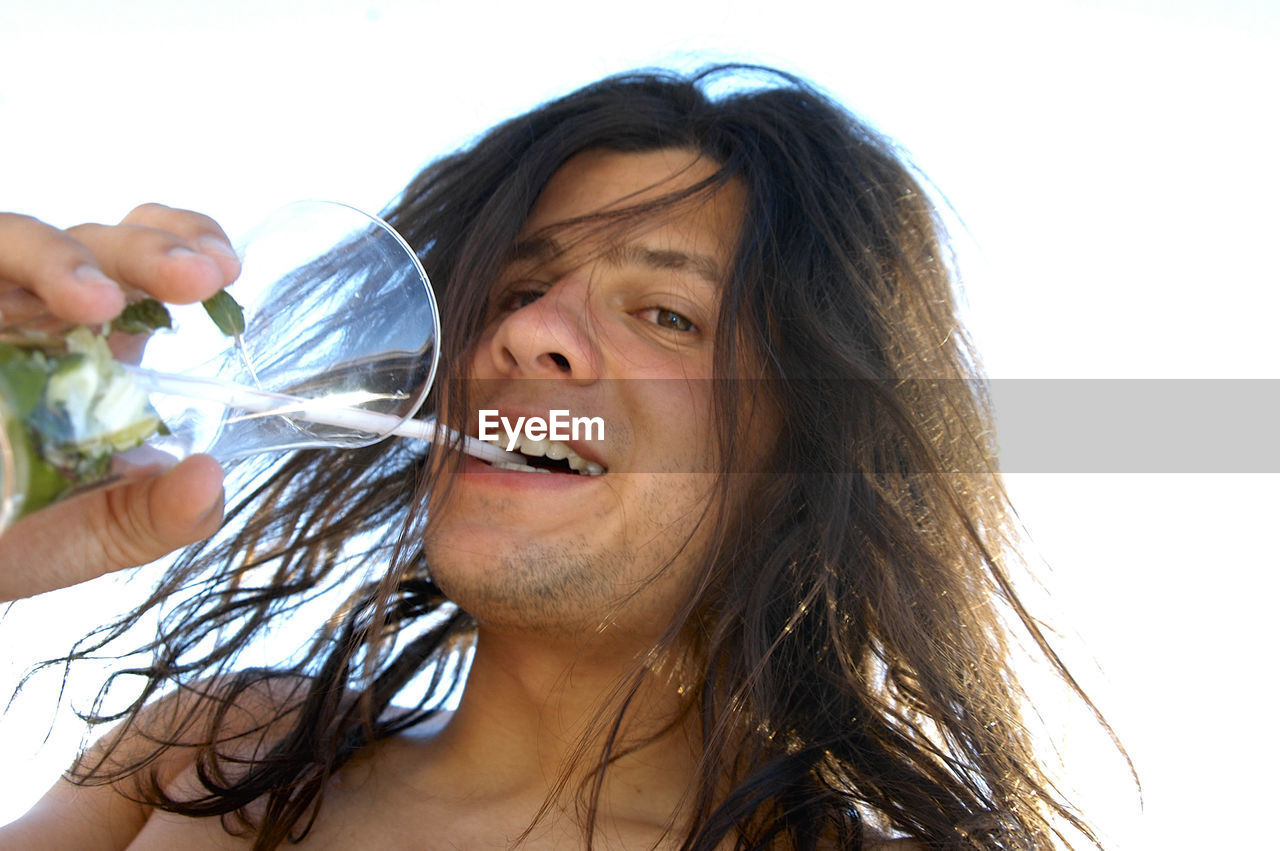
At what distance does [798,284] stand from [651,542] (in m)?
0.65

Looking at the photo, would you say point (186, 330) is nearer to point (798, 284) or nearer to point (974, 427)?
point (798, 284)

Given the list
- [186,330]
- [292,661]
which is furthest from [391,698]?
[186,330]

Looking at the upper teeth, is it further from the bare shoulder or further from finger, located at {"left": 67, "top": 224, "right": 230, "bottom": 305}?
finger, located at {"left": 67, "top": 224, "right": 230, "bottom": 305}

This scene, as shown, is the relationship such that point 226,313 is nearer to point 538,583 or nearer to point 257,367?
point 257,367

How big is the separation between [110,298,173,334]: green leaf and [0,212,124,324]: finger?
0.05m

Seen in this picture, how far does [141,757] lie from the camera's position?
217 centimetres

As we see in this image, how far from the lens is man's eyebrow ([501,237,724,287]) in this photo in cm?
215

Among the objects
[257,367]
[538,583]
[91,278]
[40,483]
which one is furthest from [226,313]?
[538,583]

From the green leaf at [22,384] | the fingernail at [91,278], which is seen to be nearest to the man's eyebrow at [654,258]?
the fingernail at [91,278]

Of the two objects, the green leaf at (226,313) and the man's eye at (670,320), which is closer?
the green leaf at (226,313)

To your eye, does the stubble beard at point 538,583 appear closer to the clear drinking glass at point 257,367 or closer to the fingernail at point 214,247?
the clear drinking glass at point 257,367

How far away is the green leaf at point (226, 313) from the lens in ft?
4.09

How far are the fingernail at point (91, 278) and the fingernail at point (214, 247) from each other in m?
0.17

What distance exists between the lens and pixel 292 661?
2.48m
